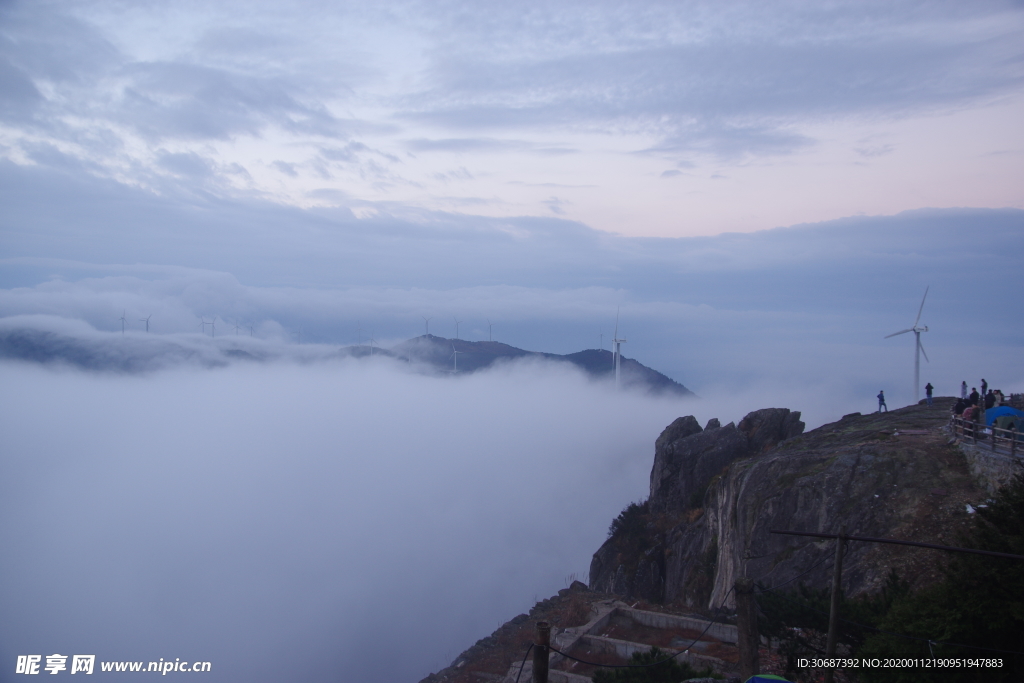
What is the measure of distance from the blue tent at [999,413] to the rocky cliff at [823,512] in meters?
2.28

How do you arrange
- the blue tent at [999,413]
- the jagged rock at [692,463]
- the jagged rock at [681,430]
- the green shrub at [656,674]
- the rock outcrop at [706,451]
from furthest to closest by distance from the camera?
the jagged rock at [681,430] < the jagged rock at [692,463] < the rock outcrop at [706,451] < the blue tent at [999,413] < the green shrub at [656,674]

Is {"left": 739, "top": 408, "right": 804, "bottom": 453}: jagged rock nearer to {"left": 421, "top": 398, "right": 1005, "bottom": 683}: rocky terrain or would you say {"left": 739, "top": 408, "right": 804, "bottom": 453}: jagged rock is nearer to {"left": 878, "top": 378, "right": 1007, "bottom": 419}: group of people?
{"left": 421, "top": 398, "right": 1005, "bottom": 683}: rocky terrain

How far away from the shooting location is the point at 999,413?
29.0 m

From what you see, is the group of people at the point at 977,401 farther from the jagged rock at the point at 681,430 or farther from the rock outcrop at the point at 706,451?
the jagged rock at the point at 681,430

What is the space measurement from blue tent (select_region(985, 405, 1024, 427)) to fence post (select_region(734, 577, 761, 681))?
20592mm

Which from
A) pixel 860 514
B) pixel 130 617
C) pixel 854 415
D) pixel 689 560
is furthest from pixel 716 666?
pixel 130 617

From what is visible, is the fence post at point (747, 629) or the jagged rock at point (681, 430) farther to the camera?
the jagged rock at point (681, 430)

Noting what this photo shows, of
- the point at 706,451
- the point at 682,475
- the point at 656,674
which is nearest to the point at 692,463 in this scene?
the point at 682,475

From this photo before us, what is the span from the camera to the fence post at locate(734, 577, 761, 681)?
615 inches

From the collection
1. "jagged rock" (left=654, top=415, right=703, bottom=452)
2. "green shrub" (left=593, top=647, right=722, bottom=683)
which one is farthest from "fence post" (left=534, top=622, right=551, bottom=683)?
"jagged rock" (left=654, top=415, right=703, bottom=452)

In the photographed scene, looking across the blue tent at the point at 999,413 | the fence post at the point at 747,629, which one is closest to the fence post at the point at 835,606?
the fence post at the point at 747,629

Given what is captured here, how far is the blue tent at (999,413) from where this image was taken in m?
28.4

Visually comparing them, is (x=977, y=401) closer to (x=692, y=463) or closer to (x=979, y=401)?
(x=979, y=401)

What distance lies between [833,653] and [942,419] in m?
33.3
